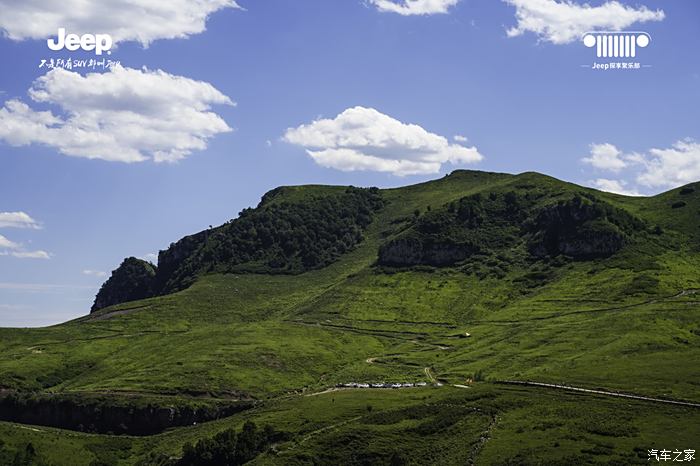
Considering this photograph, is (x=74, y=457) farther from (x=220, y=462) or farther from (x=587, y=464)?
(x=587, y=464)

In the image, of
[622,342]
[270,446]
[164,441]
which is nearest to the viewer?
[270,446]

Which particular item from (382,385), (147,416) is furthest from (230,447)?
(382,385)

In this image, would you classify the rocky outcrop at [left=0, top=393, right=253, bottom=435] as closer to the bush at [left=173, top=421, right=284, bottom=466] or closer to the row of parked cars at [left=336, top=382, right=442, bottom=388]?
the row of parked cars at [left=336, top=382, right=442, bottom=388]

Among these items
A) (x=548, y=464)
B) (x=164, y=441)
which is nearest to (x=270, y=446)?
(x=164, y=441)

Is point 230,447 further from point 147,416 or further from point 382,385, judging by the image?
point 382,385

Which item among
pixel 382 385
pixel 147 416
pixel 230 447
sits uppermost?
pixel 382 385

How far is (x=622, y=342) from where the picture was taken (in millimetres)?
193125

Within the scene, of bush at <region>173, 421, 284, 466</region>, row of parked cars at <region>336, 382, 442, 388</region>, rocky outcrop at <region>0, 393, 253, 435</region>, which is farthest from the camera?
rocky outcrop at <region>0, 393, 253, 435</region>

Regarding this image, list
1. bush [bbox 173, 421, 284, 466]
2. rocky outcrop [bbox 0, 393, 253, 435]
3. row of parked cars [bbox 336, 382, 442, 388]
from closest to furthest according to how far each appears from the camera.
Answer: bush [bbox 173, 421, 284, 466], row of parked cars [bbox 336, 382, 442, 388], rocky outcrop [bbox 0, 393, 253, 435]

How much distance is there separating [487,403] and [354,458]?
96.2 feet

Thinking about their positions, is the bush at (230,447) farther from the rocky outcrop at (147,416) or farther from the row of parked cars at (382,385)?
the row of parked cars at (382,385)

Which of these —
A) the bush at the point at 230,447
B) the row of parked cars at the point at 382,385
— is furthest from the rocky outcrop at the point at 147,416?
the bush at the point at 230,447

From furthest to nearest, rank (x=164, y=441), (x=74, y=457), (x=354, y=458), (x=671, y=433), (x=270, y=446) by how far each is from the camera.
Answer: (x=164, y=441)
(x=74, y=457)
(x=270, y=446)
(x=354, y=458)
(x=671, y=433)

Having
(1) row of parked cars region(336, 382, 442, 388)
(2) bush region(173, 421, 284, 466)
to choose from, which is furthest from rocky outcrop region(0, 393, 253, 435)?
(2) bush region(173, 421, 284, 466)
